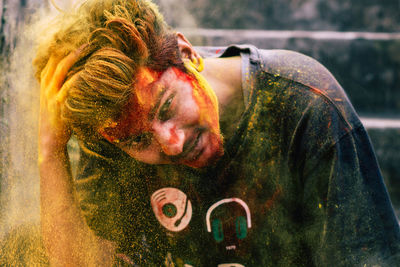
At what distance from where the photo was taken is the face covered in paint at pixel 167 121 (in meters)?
1.19

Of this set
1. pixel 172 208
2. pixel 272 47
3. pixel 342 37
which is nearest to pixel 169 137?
pixel 172 208

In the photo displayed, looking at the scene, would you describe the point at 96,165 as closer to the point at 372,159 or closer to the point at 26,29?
the point at 26,29

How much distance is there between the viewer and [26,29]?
1.76 m

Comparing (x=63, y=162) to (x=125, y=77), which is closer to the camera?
(x=125, y=77)

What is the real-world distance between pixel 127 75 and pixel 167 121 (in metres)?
0.20

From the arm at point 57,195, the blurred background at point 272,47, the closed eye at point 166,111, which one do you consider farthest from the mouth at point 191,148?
the blurred background at point 272,47

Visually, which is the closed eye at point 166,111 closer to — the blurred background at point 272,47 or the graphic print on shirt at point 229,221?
the graphic print on shirt at point 229,221

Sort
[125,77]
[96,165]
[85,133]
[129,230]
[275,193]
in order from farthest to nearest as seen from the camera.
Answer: [129,230] < [96,165] < [275,193] < [85,133] < [125,77]

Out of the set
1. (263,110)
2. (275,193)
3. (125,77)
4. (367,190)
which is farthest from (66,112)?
(367,190)

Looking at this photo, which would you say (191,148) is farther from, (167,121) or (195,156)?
(167,121)

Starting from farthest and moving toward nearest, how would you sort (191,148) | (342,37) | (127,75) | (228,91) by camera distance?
(342,37) < (228,91) < (191,148) < (127,75)

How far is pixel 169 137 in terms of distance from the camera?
1.20 metres

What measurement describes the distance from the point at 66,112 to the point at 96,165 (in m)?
0.40

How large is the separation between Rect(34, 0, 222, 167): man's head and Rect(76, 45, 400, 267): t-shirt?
198 mm
